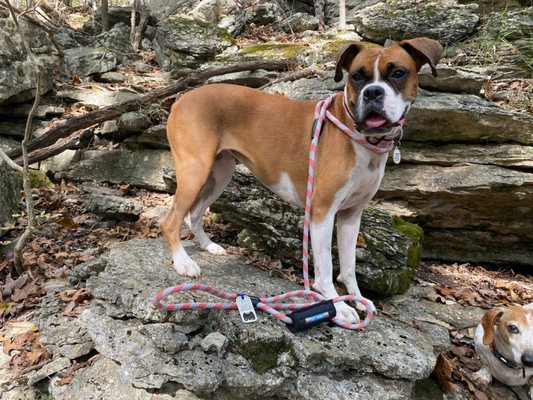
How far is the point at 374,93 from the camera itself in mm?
2809

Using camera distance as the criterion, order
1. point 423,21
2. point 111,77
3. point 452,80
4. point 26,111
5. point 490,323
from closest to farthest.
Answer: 1. point 490,323
2. point 452,80
3. point 26,111
4. point 423,21
5. point 111,77

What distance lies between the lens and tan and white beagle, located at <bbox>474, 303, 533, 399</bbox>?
3.59 meters

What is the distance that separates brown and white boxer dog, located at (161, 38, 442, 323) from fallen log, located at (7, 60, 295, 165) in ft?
12.3

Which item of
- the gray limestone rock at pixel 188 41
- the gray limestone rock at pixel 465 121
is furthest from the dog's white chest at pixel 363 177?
the gray limestone rock at pixel 188 41

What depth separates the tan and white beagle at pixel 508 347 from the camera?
3.59 metres

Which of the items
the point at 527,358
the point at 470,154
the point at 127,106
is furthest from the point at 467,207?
the point at 127,106

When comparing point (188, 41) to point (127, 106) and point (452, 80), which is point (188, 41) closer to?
point (127, 106)

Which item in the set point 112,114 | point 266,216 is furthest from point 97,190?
point 266,216

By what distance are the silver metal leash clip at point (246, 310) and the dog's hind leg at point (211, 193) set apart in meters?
1.48

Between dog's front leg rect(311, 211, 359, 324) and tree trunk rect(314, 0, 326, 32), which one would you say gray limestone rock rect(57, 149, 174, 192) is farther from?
tree trunk rect(314, 0, 326, 32)

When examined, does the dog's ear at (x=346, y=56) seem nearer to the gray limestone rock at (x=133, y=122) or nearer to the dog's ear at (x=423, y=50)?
the dog's ear at (x=423, y=50)

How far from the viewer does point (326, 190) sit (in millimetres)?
3320

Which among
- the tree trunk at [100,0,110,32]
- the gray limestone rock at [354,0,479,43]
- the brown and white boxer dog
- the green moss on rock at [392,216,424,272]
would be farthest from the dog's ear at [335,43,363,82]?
the tree trunk at [100,0,110,32]

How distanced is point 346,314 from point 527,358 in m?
1.64
